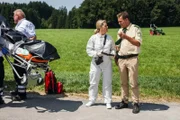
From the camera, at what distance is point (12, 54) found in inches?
283

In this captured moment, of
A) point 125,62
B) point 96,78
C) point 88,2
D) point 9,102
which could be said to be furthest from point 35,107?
point 88,2

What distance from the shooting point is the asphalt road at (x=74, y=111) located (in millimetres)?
6633

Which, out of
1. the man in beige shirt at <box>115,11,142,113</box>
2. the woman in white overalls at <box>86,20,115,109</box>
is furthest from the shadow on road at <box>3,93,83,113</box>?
the man in beige shirt at <box>115,11,142,113</box>

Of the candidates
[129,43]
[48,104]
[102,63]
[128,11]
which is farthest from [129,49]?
[128,11]

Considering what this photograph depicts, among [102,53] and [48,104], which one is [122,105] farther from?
[48,104]

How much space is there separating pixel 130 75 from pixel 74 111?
4.24 ft

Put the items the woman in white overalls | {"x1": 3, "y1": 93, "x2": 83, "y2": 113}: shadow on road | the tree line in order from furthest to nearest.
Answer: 1. the tree line
2. {"x1": 3, "y1": 93, "x2": 83, "y2": 113}: shadow on road
3. the woman in white overalls

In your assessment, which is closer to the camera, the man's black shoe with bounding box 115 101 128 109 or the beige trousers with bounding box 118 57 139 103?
the beige trousers with bounding box 118 57 139 103

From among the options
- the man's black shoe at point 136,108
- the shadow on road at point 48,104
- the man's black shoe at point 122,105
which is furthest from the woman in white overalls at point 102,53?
the man's black shoe at point 136,108

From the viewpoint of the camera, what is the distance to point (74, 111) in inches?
278

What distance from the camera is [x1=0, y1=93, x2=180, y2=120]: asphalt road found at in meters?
6.63

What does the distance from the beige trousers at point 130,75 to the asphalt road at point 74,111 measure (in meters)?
0.30

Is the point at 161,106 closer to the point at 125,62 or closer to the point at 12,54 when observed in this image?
the point at 125,62

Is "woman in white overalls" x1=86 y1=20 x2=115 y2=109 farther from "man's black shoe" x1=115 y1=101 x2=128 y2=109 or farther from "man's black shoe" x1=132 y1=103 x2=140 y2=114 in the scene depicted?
"man's black shoe" x1=132 y1=103 x2=140 y2=114
